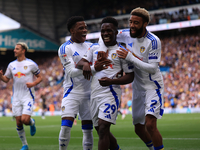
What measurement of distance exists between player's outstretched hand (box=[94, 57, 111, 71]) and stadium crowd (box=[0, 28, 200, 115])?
18.9 metres

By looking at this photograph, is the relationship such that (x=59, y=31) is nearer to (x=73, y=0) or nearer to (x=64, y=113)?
(x=73, y=0)

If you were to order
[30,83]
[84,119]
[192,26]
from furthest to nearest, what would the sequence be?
[192,26]
[30,83]
[84,119]

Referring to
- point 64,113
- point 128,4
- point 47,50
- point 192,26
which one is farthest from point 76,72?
point 47,50

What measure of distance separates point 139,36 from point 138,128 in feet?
5.55

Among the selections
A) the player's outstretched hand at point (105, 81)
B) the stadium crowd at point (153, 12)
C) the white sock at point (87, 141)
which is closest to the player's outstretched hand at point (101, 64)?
the player's outstretched hand at point (105, 81)

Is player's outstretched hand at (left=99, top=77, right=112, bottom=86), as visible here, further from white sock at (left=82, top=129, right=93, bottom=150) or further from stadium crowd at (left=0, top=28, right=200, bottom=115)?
stadium crowd at (left=0, top=28, right=200, bottom=115)

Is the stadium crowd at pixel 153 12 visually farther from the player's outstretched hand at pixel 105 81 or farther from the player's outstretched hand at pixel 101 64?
the player's outstretched hand at pixel 105 81

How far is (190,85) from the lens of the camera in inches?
1022

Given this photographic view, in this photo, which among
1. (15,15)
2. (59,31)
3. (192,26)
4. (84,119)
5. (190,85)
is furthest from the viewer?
(59,31)

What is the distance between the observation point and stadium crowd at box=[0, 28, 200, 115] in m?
25.5

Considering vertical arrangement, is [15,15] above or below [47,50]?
above

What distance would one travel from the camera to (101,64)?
532cm

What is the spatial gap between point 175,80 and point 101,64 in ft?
75.3

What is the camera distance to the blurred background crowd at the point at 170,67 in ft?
84.9
